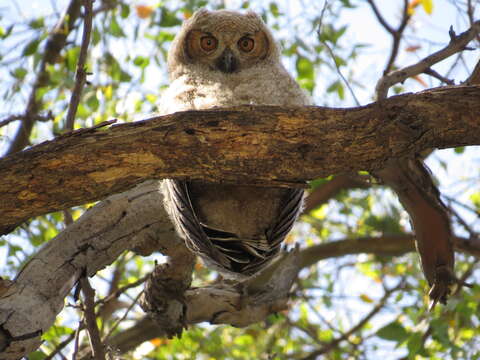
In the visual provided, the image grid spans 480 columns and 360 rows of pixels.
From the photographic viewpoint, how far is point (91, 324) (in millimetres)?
2736

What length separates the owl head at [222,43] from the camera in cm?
336

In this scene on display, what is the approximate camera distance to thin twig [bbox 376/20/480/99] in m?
2.65

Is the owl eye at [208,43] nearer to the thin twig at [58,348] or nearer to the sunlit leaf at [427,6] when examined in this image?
the thin twig at [58,348]

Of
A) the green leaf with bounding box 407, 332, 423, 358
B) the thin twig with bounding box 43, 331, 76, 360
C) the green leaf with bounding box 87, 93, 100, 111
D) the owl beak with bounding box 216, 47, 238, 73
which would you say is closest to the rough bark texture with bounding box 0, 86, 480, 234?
the thin twig with bounding box 43, 331, 76, 360

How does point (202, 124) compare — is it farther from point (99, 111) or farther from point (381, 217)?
point (381, 217)

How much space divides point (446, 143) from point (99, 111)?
2786mm

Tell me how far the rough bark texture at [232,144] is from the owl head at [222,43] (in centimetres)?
121

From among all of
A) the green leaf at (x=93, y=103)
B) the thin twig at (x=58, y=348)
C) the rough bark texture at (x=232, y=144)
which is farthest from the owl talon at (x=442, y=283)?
the green leaf at (x=93, y=103)

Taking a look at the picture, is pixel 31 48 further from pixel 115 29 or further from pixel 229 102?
pixel 229 102

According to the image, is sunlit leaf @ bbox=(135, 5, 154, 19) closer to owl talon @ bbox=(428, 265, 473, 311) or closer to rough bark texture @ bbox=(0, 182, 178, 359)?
rough bark texture @ bbox=(0, 182, 178, 359)

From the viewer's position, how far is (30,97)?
4.35m

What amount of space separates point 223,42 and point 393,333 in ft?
5.98

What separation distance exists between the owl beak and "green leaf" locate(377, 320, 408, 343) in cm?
160

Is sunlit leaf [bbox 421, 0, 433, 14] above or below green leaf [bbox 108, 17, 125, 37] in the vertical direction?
above
